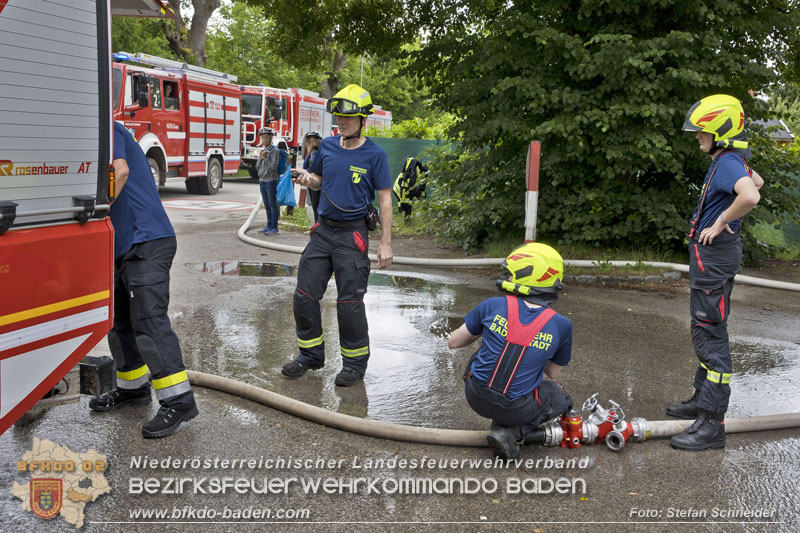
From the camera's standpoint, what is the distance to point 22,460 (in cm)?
371

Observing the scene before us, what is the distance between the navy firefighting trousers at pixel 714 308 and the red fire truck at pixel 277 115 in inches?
788

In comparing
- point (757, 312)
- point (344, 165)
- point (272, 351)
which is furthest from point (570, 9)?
point (272, 351)

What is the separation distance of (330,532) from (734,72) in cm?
810

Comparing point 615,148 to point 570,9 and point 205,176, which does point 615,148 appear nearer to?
point 570,9

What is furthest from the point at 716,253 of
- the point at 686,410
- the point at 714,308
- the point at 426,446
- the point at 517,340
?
the point at 426,446

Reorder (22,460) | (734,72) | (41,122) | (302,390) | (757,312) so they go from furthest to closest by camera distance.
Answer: (734,72) < (757,312) < (302,390) < (22,460) < (41,122)

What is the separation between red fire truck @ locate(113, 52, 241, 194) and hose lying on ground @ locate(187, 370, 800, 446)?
1225 centimetres

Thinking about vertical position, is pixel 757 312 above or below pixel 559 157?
below

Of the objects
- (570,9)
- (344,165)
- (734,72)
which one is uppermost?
(570,9)

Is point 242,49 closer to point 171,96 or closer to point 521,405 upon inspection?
point 171,96

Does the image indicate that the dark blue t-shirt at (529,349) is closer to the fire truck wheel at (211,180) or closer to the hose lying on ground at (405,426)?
the hose lying on ground at (405,426)

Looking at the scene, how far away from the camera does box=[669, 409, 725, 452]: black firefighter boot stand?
4117mm

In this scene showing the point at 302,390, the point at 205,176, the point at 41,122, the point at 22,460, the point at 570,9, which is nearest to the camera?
the point at 41,122

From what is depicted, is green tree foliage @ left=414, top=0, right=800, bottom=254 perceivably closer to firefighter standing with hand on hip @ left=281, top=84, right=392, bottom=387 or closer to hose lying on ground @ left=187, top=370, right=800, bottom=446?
firefighter standing with hand on hip @ left=281, top=84, right=392, bottom=387
